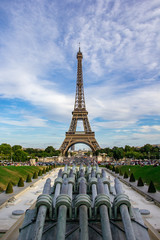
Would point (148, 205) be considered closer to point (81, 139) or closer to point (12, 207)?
point (12, 207)

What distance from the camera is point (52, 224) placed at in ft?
18.0

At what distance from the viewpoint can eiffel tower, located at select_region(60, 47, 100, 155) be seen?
7775 cm

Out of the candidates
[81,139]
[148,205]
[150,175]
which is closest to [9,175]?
[148,205]

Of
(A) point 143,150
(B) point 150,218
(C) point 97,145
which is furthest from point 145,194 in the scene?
(A) point 143,150

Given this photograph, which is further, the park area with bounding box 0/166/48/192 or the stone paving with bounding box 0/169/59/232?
Result: the park area with bounding box 0/166/48/192

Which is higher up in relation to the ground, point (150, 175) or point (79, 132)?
point (79, 132)

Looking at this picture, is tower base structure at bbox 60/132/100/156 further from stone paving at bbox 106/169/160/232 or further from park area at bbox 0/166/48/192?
stone paving at bbox 106/169/160/232

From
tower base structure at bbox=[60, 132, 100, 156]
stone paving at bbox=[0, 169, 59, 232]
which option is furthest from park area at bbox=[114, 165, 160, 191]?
tower base structure at bbox=[60, 132, 100, 156]

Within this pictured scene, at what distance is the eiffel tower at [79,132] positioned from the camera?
255ft

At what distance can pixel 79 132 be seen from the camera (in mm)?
80812

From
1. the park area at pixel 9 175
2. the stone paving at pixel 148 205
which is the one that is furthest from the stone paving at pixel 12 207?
the stone paving at pixel 148 205

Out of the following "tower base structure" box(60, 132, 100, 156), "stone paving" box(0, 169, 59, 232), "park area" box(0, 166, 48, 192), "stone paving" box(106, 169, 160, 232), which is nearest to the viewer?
"stone paving" box(0, 169, 59, 232)

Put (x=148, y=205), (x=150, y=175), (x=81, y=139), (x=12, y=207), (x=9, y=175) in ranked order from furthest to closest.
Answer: (x=81, y=139)
(x=150, y=175)
(x=9, y=175)
(x=148, y=205)
(x=12, y=207)

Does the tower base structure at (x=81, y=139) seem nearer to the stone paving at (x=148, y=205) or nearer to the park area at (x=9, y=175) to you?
the park area at (x=9, y=175)
